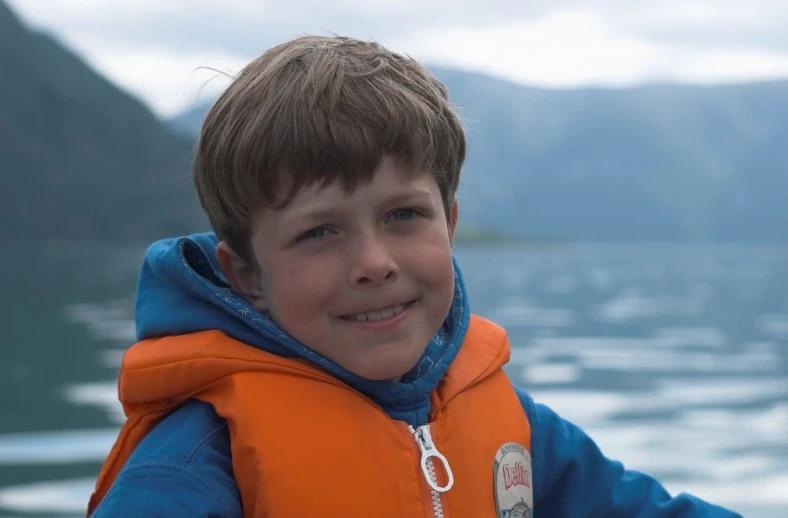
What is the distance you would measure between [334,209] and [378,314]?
21cm

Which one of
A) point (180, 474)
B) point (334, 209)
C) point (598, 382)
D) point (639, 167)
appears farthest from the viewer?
point (639, 167)

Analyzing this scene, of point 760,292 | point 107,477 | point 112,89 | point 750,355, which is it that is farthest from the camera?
point 112,89

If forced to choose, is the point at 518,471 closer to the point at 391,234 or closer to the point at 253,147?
the point at 391,234

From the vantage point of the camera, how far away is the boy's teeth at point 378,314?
1.78 meters

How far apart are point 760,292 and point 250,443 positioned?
101 ft

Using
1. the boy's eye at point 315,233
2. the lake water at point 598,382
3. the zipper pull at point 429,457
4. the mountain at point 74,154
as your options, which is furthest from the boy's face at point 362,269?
the mountain at point 74,154

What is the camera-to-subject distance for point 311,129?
1.71 meters

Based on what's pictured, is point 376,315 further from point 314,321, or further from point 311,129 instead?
point 311,129

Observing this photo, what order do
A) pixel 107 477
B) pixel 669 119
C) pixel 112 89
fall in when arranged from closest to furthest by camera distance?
pixel 107 477, pixel 112 89, pixel 669 119

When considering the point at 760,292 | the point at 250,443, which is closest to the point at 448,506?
the point at 250,443

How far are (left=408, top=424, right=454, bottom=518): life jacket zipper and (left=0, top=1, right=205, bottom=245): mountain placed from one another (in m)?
57.0

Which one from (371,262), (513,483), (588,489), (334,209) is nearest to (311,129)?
(334,209)

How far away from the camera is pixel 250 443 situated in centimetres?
171

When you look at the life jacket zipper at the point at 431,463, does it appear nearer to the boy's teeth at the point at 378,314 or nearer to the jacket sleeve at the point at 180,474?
the boy's teeth at the point at 378,314
